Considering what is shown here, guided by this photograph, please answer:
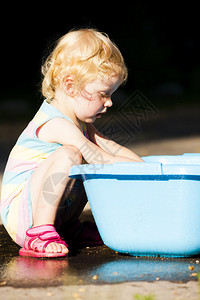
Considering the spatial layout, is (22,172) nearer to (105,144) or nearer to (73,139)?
(73,139)

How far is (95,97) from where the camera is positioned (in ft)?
7.21

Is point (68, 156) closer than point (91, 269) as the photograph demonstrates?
No

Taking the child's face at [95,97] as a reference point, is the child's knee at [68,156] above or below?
below

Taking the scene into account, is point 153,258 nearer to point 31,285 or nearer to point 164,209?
point 164,209

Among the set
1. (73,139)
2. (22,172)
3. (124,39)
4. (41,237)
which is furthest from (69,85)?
(124,39)

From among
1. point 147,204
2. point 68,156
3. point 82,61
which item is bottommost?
point 147,204

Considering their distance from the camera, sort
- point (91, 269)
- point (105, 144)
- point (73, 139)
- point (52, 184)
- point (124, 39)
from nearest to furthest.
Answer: point (91, 269) < point (52, 184) < point (73, 139) < point (105, 144) < point (124, 39)

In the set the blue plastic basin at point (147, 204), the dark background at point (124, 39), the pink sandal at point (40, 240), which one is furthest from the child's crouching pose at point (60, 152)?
the dark background at point (124, 39)

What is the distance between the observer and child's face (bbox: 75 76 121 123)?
2189 millimetres

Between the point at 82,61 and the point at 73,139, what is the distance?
0.35 m

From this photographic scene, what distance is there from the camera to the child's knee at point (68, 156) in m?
1.96

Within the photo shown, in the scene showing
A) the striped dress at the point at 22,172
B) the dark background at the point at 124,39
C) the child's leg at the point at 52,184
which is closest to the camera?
the child's leg at the point at 52,184

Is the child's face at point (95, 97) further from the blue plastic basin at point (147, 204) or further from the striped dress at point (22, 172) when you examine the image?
the blue plastic basin at point (147, 204)

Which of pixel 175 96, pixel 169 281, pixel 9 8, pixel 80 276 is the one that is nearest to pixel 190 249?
pixel 169 281
